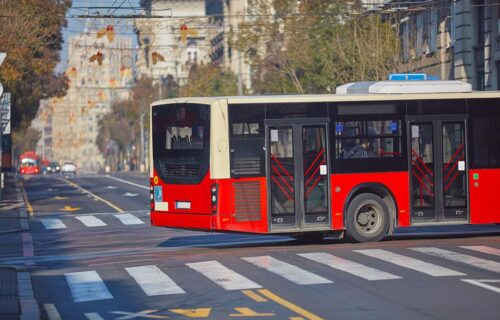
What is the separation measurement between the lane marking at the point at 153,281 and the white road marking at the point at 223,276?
2.00 feet

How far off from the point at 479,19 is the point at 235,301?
31.9 m

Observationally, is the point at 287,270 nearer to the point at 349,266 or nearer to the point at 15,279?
the point at 349,266

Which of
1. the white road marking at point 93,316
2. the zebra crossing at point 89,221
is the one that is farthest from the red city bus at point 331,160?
the zebra crossing at point 89,221

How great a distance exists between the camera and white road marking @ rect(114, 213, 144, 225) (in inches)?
1323

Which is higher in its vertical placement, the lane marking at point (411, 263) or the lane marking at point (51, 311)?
the lane marking at point (411, 263)

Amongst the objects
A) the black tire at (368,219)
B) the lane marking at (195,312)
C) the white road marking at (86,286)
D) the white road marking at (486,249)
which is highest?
the black tire at (368,219)

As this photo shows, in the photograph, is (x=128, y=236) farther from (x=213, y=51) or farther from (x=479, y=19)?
(x=213, y=51)

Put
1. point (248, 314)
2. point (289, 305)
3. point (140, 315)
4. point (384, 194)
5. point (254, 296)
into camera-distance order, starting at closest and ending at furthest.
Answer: point (248, 314) → point (140, 315) → point (289, 305) → point (254, 296) → point (384, 194)

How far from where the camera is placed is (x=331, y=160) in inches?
890

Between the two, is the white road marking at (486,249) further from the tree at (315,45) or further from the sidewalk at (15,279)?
the tree at (315,45)

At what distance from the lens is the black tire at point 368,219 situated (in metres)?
22.7

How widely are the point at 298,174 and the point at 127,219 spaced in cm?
1350

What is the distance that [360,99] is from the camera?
2283cm

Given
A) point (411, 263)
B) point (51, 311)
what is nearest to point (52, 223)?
point (411, 263)
